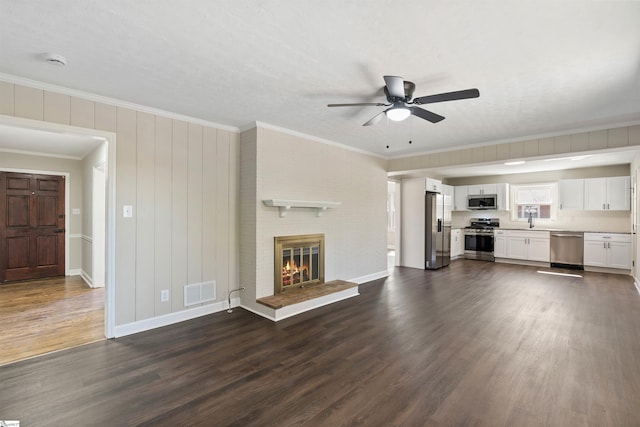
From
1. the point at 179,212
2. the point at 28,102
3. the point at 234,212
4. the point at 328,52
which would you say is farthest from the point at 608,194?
the point at 28,102

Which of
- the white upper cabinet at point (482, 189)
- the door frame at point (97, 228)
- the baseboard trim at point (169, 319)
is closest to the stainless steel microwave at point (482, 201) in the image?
the white upper cabinet at point (482, 189)

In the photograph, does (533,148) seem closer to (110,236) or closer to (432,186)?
(432,186)

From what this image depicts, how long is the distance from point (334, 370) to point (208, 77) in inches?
113

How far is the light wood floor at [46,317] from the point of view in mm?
3064

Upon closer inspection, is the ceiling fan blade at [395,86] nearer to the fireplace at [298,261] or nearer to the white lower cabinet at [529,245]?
the fireplace at [298,261]

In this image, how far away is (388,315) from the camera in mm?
4004

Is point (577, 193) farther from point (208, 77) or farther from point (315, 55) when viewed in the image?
point (208, 77)

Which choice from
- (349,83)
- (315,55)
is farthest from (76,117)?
(349,83)

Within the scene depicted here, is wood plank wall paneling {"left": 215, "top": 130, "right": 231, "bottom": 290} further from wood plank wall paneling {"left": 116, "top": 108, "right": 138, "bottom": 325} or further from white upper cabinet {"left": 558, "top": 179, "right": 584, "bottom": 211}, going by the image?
white upper cabinet {"left": 558, "top": 179, "right": 584, "bottom": 211}

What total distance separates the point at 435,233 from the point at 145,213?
20.0 ft

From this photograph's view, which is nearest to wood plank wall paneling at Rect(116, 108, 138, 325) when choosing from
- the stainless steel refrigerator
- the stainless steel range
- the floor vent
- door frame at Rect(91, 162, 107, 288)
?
the floor vent

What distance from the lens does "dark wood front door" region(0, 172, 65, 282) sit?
5703 millimetres

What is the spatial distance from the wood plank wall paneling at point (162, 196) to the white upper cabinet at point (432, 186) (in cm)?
477

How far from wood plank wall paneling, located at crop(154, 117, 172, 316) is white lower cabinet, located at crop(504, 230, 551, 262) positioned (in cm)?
823
